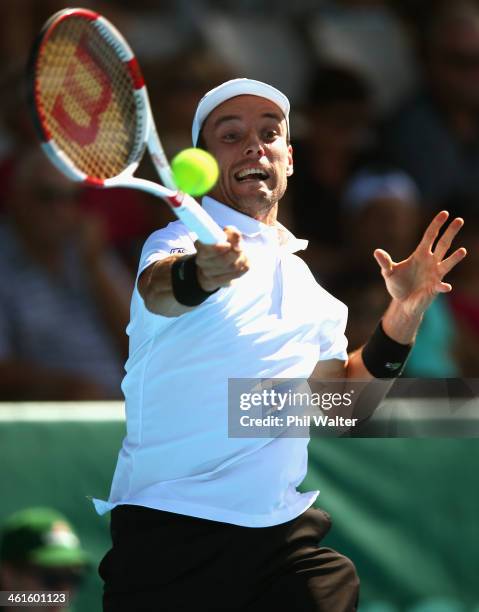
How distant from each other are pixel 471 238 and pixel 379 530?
256cm

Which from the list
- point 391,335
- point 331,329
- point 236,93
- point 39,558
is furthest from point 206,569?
point 236,93

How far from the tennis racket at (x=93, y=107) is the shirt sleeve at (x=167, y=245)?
20 centimetres

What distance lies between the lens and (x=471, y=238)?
7.46 meters

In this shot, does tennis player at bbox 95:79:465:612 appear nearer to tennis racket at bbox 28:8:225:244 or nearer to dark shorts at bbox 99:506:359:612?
dark shorts at bbox 99:506:359:612

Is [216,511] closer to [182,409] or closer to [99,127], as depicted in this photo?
[182,409]

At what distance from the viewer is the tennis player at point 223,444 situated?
370 centimetres

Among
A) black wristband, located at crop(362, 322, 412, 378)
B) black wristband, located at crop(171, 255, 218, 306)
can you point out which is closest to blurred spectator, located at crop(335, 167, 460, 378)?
black wristband, located at crop(362, 322, 412, 378)

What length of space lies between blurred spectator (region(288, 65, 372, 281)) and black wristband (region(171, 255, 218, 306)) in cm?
396

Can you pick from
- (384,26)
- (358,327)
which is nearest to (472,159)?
(384,26)

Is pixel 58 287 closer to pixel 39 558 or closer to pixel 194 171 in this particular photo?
pixel 39 558

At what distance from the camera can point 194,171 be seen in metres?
3.32

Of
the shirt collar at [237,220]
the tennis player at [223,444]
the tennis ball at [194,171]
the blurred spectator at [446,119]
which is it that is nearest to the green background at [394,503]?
the tennis player at [223,444]

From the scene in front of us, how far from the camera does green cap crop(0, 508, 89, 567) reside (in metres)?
4.62

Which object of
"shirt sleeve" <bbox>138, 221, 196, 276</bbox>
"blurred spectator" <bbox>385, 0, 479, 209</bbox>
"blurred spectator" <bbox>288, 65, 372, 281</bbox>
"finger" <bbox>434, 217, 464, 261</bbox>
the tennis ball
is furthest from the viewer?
"blurred spectator" <bbox>385, 0, 479, 209</bbox>
